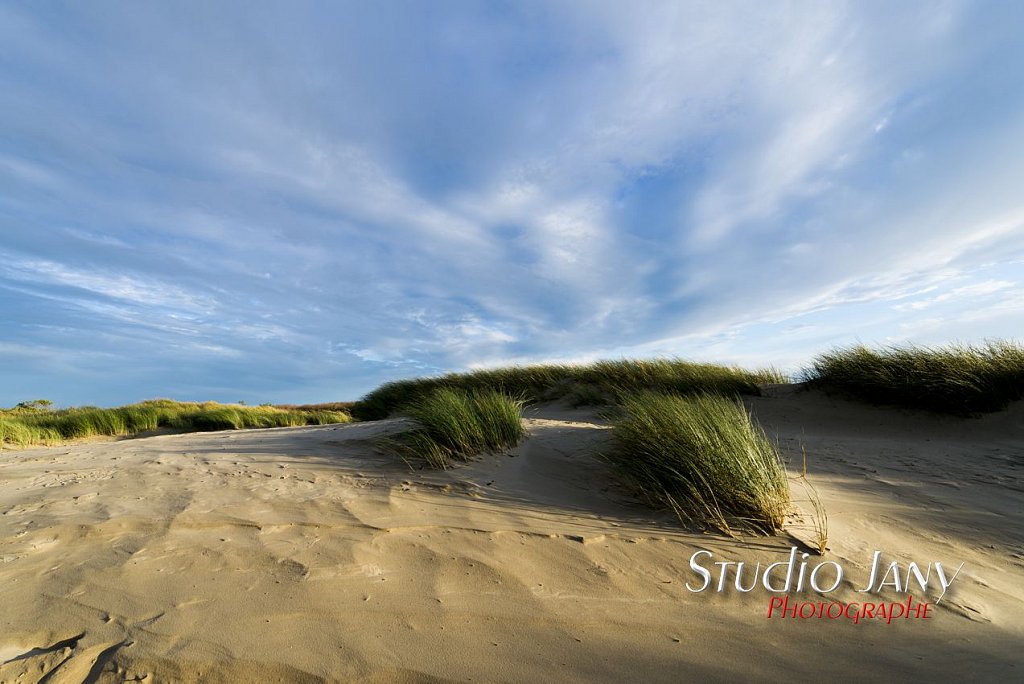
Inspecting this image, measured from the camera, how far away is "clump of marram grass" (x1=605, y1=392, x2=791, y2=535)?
3.52 m

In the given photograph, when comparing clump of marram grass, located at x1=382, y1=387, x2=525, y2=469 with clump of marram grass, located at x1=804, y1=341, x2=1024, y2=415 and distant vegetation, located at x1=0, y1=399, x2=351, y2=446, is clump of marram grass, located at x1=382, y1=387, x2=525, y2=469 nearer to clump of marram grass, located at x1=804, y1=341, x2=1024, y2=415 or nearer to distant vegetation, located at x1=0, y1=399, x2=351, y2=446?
clump of marram grass, located at x1=804, y1=341, x2=1024, y2=415

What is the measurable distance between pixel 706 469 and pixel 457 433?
2.51 metres

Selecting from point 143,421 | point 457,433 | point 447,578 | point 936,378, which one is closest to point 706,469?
point 447,578

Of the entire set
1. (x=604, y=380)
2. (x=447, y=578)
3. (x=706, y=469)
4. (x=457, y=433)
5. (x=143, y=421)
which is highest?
(x=604, y=380)

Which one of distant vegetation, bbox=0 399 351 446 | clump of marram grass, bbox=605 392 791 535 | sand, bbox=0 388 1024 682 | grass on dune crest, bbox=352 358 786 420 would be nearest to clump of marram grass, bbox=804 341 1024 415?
grass on dune crest, bbox=352 358 786 420

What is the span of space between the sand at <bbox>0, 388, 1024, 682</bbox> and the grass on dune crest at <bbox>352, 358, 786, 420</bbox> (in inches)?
216

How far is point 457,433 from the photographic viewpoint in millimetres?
5238

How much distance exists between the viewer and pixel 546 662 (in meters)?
2.10

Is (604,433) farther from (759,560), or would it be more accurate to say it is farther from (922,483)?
(922,483)

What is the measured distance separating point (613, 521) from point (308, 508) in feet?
7.52

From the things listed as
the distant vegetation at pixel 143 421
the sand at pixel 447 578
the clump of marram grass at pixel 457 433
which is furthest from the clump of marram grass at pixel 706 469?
the distant vegetation at pixel 143 421

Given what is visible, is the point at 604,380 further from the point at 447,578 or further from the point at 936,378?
the point at 447,578

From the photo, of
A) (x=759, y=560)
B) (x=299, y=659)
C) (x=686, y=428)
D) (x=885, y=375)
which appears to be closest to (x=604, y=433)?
(x=686, y=428)

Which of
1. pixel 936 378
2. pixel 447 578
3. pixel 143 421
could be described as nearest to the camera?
pixel 447 578
